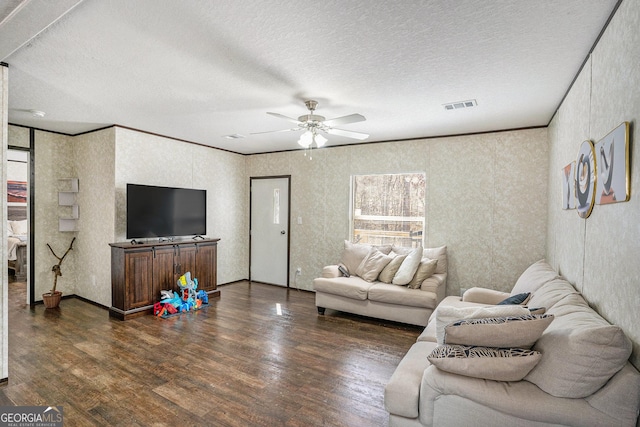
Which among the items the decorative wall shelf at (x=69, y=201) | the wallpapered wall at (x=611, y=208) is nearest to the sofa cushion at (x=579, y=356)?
the wallpapered wall at (x=611, y=208)

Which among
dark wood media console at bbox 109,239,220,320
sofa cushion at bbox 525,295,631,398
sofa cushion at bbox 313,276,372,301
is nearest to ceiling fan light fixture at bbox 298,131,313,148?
sofa cushion at bbox 313,276,372,301

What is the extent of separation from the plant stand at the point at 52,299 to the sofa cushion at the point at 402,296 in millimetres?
4273

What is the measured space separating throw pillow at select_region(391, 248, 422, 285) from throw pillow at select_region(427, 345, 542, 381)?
2.43m

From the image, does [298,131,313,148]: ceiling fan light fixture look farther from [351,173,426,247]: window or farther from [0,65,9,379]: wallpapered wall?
[0,65,9,379]: wallpapered wall

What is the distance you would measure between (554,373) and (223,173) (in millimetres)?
5536

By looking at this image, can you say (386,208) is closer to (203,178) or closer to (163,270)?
(203,178)

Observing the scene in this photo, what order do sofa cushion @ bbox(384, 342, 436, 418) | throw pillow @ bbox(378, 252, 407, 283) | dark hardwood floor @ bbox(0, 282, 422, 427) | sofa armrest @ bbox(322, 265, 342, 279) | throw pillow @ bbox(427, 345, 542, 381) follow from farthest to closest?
sofa armrest @ bbox(322, 265, 342, 279) < throw pillow @ bbox(378, 252, 407, 283) < dark hardwood floor @ bbox(0, 282, 422, 427) < sofa cushion @ bbox(384, 342, 436, 418) < throw pillow @ bbox(427, 345, 542, 381)

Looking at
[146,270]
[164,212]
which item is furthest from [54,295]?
[164,212]

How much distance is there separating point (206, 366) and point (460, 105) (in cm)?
348

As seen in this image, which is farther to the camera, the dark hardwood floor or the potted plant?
the potted plant

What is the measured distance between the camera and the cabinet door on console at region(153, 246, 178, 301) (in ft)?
14.9

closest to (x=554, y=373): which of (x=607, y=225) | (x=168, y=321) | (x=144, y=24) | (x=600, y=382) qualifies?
(x=600, y=382)

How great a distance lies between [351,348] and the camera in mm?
3404

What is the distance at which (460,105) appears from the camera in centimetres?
335
